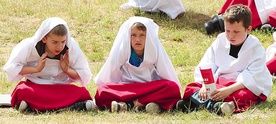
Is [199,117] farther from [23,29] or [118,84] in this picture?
[23,29]

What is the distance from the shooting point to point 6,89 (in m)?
8.85

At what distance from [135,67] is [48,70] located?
A: 91 cm

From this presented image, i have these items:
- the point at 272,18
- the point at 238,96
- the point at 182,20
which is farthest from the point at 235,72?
the point at 182,20

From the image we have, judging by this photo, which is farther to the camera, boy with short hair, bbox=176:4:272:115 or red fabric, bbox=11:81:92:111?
red fabric, bbox=11:81:92:111

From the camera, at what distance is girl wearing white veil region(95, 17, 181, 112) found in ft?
25.6

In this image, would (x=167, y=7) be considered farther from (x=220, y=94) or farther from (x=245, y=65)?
(x=220, y=94)

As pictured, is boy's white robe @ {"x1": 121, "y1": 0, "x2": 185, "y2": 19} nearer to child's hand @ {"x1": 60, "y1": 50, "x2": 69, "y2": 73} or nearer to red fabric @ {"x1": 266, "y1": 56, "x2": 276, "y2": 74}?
red fabric @ {"x1": 266, "y1": 56, "x2": 276, "y2": 74}

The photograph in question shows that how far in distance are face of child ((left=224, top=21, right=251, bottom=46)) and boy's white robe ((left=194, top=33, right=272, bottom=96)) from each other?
11 centimetres

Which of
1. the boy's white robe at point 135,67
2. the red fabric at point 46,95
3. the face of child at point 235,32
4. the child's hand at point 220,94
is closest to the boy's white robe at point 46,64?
the red fabric at point 46,95

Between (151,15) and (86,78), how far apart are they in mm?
4286

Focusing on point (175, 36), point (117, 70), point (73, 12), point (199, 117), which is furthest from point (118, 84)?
point (73, 12)

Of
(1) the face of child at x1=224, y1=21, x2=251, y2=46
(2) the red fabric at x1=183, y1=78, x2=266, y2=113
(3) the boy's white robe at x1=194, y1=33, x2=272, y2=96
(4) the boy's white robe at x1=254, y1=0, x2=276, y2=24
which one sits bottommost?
(2) the red fabric at x1=183, y1=78, x2=266, y2=113

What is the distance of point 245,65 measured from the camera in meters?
7.82

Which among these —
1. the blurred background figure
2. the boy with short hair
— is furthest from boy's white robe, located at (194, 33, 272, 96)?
the blurred background figure
